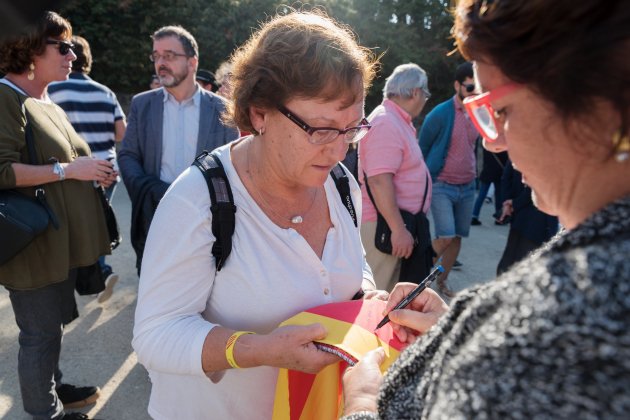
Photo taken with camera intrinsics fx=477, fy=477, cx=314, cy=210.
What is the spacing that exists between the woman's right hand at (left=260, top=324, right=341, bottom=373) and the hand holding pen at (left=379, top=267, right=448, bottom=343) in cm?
24

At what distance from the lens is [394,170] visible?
3482mm

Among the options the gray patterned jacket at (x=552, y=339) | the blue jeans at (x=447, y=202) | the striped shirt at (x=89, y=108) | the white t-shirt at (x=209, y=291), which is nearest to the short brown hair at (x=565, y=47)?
the gray patterned jacket at (x=552, y=339)

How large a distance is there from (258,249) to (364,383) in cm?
62

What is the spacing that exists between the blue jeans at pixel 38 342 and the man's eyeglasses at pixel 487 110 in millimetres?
2453

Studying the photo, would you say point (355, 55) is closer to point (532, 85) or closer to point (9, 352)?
point (532, 85)

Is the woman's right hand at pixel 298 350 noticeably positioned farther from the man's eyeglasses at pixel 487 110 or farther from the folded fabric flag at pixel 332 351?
the man's eyeglasses at pixel 487 110

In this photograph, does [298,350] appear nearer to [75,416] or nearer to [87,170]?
[87,170]

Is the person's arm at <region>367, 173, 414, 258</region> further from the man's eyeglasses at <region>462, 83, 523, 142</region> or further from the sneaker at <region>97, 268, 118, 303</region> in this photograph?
the sneaker at <region>97, 268, 118, 303</region>

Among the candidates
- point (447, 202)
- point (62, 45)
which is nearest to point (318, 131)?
point (62, 45)

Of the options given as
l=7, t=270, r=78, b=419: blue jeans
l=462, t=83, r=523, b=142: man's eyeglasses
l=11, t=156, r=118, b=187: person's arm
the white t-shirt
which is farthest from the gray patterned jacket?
l=7, t=270, r=78, b=419: blue jeans

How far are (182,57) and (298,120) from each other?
268 centimetres

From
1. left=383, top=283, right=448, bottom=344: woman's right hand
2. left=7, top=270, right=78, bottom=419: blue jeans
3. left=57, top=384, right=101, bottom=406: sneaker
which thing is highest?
left=383, top=283, right=448, bottom=344: woman's right hand

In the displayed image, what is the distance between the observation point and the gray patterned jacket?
0.63 meters

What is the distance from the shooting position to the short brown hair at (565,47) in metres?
0.74
